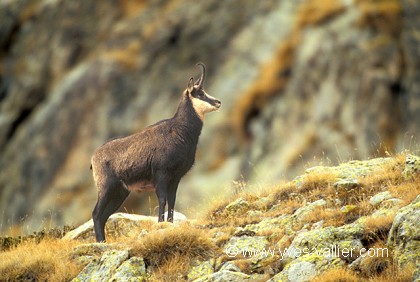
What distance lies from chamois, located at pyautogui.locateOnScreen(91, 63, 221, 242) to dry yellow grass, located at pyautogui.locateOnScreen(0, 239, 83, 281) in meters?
1.89

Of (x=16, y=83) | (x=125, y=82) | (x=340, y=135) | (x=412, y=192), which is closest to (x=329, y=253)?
(x=412, y=192)

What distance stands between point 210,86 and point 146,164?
1087 inches

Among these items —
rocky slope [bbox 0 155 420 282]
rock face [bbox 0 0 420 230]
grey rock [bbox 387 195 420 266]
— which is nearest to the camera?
grey rock [bbox 387 195 420 266]

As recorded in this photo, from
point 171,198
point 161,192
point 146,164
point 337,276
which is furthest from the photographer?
point 171,198

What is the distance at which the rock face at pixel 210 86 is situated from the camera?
142ft

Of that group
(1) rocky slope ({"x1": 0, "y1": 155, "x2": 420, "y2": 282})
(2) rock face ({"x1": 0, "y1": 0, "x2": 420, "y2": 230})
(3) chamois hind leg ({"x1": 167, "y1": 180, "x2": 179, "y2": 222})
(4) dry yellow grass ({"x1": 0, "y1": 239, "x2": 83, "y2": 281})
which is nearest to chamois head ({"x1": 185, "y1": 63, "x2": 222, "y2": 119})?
(3) chamois hind leg ({"x1": 167, "y1": 180, "x2": 179, "y2": 222})

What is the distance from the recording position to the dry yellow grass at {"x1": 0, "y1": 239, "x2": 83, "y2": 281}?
17.0m

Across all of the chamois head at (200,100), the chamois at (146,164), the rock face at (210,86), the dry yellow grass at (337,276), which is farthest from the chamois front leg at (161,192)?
the rock face at (210,86)

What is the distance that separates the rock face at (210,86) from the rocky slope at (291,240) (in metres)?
20.0

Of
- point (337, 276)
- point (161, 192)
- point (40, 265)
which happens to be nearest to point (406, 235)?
point (337, 276)

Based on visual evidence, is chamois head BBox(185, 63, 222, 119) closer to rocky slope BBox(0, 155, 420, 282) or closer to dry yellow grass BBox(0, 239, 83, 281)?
rocky slope BBox(0, 155, 420, 282)

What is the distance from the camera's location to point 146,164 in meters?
19.7

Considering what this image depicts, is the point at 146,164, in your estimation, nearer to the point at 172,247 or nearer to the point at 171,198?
the point at 171,198

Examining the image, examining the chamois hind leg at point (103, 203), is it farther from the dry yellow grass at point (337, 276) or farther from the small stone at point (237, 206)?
the dry yellow grass at point (337, 276)
